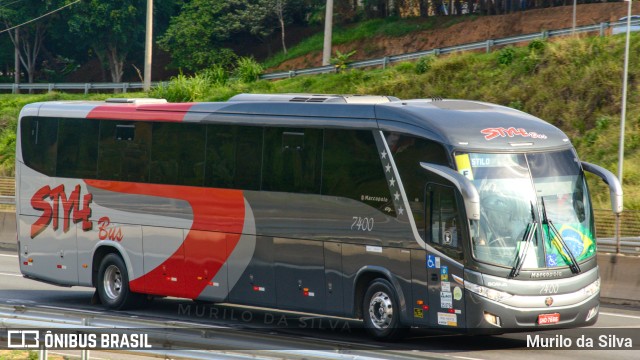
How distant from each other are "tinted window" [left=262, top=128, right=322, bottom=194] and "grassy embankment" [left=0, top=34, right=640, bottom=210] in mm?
18242

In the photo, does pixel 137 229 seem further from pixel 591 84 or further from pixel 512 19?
Result: pixel 512 19

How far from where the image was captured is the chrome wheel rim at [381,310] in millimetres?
15578

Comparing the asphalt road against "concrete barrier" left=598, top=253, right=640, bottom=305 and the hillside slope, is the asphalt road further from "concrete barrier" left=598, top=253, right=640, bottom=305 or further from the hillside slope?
the hillside slope

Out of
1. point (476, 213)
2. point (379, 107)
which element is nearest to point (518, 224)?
point (476, 213)

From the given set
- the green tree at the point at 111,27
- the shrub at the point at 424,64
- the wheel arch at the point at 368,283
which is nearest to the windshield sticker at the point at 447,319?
the wheel arch at the point at 368,283

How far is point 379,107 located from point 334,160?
3.70ft

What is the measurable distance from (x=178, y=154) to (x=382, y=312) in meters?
5.33

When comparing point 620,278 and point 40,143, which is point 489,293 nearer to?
point 620,278

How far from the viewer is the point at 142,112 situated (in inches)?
786

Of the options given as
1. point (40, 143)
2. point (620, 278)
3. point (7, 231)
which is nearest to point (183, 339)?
point (40, 143)

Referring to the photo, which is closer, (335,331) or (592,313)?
(592,313)

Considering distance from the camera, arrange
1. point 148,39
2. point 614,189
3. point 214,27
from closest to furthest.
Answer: point 614,189, point 148,39, point 214,27

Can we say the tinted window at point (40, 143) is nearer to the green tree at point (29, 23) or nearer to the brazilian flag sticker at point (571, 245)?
the brazilian flag sticker at point (571, 245)

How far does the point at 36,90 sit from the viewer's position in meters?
72.2
